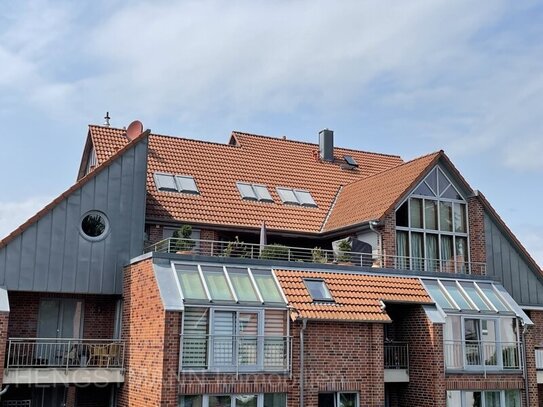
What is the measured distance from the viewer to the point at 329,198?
2733cm

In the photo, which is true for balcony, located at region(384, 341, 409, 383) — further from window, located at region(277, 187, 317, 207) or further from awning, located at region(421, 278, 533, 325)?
window, located at region(277, 187, 317, 207)

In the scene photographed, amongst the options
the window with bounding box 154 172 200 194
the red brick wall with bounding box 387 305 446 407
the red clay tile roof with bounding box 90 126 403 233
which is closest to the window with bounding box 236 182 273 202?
the red clay tile roof with bounding box 90 126 403 233

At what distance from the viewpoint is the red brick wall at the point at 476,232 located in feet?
81.4

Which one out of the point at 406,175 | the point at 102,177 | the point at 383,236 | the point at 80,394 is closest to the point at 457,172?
the point at 406,175

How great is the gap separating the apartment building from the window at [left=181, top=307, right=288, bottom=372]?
4 centimetres

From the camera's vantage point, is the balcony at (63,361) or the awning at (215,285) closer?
the awning at (215,285)

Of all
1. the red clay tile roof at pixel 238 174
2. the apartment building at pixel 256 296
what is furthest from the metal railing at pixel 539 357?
the red clay tile roof at pixel 238 174

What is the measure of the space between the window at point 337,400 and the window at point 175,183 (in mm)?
9051

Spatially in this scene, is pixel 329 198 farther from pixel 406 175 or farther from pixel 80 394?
pixel 80 394

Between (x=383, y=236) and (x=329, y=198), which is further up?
(x=329, y=198)

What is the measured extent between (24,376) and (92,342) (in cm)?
300

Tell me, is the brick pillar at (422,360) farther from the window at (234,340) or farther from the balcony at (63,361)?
the balcony at (63,361)

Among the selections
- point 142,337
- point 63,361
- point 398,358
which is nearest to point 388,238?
point 398,358

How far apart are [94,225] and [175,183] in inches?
180
